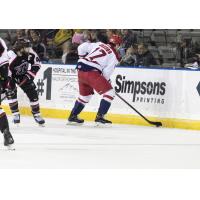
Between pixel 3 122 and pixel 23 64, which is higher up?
pixel 23 64

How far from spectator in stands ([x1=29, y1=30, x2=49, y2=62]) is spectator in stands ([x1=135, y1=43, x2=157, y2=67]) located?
2089 mm

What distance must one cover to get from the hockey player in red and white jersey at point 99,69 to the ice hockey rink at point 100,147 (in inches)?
14.1

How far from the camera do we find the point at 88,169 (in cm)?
702

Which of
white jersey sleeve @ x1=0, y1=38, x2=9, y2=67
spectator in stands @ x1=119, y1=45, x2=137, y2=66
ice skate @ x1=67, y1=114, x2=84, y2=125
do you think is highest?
white jersey sleeve @ x1=0, y1=38, x2=9, y2=67

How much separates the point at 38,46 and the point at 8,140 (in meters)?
6.01

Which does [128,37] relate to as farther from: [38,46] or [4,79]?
[4,79]

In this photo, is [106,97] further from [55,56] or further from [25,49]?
[55,56]

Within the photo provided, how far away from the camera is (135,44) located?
42.9ft

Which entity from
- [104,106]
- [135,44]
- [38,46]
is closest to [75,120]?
[104,106]

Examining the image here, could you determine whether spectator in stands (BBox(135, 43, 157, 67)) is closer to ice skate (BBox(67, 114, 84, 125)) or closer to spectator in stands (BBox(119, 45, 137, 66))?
spectator in stands (BBox(119, 45, 137, 66))

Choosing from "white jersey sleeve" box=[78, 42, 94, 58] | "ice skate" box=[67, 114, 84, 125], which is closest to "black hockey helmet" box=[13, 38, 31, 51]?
"white jersey sleeve" box=[78, 42, 94, 58]

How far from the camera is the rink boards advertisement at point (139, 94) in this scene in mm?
11133

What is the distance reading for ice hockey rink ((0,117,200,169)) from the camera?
296 inches

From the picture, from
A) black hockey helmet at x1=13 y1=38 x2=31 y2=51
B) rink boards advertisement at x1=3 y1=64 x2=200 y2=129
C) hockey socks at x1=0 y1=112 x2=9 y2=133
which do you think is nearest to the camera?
hockey socks at x1=0 y1=112 x2=9 y2=133
